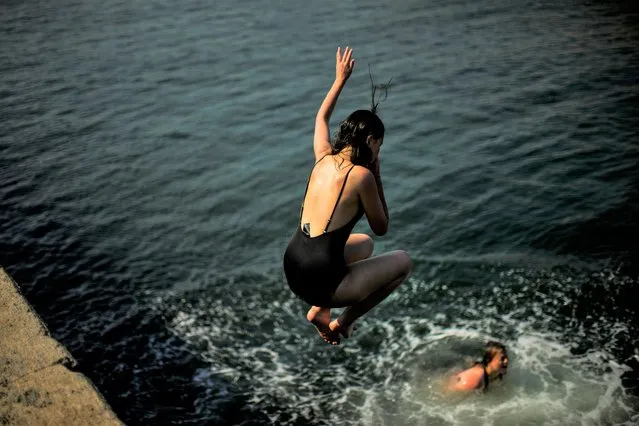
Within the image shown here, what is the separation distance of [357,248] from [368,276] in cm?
32

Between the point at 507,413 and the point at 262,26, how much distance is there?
18.5 meters

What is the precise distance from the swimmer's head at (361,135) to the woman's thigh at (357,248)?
34.2 inches

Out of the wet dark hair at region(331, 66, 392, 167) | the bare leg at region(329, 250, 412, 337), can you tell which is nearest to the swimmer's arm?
the bare leg at region(329, 250, 412, 337)

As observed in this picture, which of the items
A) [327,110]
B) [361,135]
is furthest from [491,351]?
[361,135]

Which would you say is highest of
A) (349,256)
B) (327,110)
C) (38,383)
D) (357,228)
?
(327,110)

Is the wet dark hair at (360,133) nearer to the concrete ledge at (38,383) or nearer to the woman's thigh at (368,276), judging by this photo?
the woman's thigh at (368,276)

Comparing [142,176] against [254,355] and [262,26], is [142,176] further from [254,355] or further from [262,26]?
[262,26]

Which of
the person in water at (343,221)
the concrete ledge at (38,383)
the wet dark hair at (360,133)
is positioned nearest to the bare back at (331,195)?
the person in water at (343,221)

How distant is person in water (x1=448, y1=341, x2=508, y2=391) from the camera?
29.1 ft

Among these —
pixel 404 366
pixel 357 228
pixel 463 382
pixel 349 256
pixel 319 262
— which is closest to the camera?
pixel 319 262

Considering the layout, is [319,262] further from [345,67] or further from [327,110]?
[345,67]

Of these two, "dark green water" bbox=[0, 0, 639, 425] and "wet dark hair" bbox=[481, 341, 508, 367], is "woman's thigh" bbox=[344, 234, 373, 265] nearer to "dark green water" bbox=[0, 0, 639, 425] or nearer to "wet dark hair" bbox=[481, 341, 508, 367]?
"dark green water" bbox=[0, 0, 639, 425]

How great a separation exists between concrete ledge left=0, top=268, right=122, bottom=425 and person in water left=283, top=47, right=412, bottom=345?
2.12 m

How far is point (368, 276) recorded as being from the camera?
206 inches
